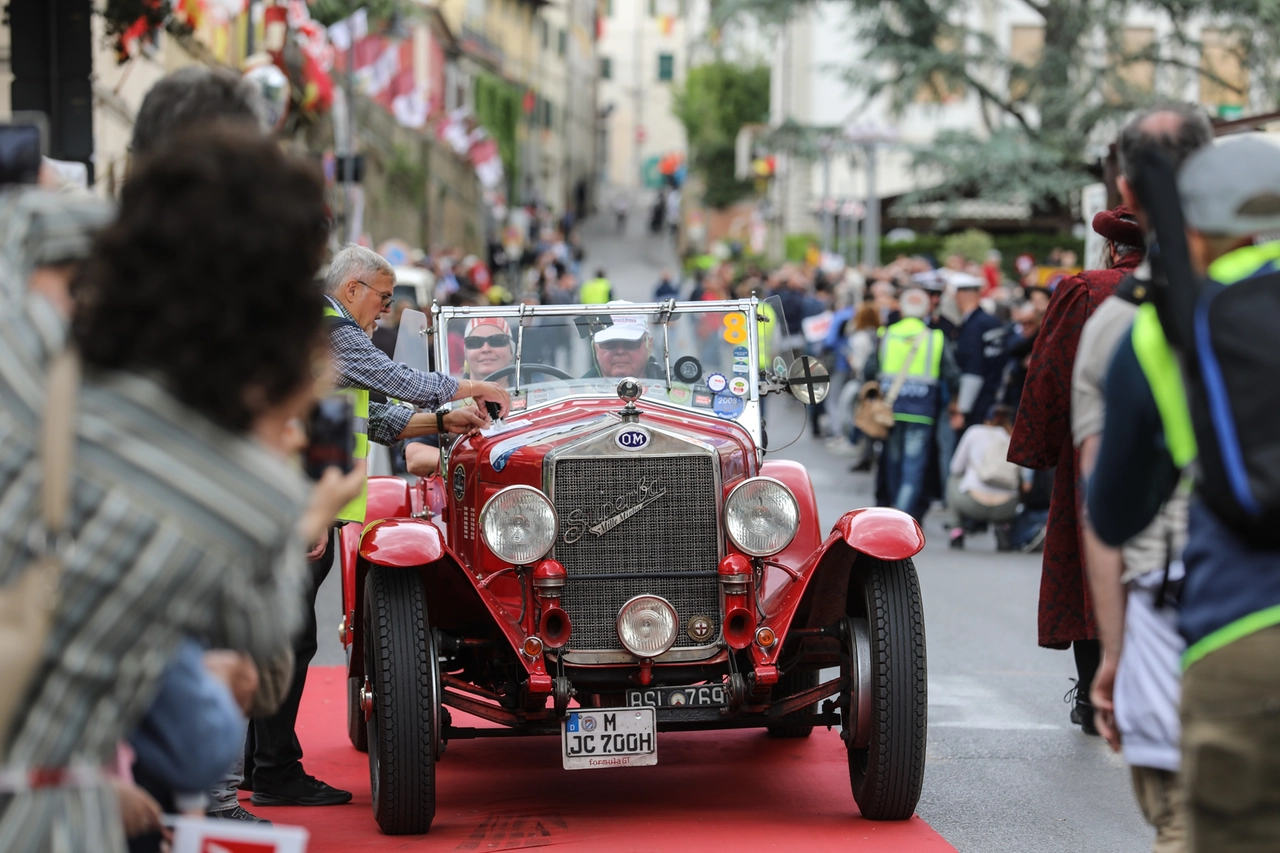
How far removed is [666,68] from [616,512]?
339ft

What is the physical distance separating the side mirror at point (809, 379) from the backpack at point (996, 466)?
606cm

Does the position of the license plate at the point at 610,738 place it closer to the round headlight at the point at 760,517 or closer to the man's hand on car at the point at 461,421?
the round headlight at the point at 760,517

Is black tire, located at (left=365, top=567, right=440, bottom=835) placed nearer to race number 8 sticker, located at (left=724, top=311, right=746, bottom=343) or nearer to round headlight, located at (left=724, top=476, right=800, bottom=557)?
round headlight, located at (left=724, top=476, right=800, bottom=557)

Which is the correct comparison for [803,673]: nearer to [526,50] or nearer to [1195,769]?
[1195,769]

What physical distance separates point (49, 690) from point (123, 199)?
65 cm

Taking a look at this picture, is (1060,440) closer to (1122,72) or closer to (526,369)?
(526,369)

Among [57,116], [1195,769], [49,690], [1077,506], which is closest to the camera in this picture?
[49,690]

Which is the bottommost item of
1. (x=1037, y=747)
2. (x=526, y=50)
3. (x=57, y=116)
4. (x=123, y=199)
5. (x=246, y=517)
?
(x=1037, y=747)

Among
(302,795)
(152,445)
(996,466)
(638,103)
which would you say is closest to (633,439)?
(302,795)

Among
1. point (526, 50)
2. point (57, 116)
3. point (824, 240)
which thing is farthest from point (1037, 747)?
point (526, 50)

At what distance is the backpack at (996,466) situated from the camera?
12.5 metres

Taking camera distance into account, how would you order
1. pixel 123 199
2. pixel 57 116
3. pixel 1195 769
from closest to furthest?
pixel 123 199, pixel 1195 769, pixel 57 116

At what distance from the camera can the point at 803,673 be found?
6832mm

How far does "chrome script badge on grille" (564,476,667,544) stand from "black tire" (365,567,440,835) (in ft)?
2.01
